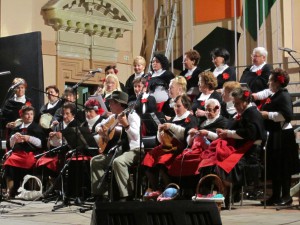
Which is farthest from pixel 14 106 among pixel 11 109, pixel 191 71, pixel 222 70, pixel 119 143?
pixel 222 70

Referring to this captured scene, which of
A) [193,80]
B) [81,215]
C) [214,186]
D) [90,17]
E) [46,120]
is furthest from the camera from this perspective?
[90,17]

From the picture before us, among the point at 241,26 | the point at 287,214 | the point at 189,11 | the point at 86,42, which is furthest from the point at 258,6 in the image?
the point at 287,214

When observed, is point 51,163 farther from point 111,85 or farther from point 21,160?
point 111,85

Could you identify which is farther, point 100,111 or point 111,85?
point 111,85

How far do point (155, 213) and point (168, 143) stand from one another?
3.13m

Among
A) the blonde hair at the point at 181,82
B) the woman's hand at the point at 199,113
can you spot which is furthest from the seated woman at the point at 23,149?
the woman's hand at the point at 199,113

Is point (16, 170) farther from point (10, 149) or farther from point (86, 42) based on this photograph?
point (86, 42)

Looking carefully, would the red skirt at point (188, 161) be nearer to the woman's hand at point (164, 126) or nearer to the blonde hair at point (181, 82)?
the woman's hand at point (164, 126)

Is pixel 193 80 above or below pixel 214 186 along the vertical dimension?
above

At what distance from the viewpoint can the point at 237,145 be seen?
5445 mm

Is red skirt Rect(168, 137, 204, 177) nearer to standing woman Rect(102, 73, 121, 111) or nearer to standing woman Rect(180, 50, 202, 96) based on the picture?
standing woman Rect(180, 50, 202, 96)

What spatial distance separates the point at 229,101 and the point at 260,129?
718 mm

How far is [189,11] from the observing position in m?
11.1

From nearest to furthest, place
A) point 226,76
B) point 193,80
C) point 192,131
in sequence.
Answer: point 192,131 → point 226,76 → point 193,80
